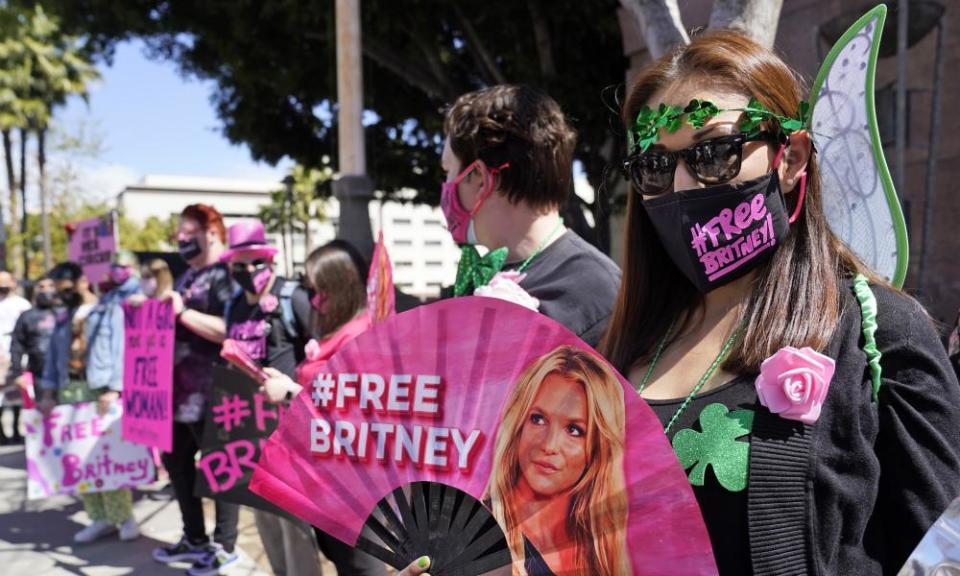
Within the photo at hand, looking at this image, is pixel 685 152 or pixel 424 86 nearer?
pixel 685 152

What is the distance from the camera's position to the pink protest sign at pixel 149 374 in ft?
13.7

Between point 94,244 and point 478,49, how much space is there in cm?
568

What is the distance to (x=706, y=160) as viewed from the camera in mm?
1161

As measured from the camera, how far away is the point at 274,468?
1.33m

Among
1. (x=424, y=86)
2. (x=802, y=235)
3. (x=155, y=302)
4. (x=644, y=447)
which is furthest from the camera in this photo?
(x=424, y=86)

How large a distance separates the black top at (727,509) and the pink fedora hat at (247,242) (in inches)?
120

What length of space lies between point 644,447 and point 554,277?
0.95 meters

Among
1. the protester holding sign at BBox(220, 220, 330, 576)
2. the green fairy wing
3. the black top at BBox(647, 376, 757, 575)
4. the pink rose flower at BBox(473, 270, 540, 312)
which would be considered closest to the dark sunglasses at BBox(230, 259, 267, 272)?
the protester holding sign at BBox(220, 220, 330, 576)

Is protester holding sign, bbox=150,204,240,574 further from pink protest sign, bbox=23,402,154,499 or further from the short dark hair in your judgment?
the short dark hair

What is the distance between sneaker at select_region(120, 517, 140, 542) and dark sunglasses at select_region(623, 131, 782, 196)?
5.06 m

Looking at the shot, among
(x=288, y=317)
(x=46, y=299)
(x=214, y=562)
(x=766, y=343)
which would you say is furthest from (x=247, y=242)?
(x=46, y=299)

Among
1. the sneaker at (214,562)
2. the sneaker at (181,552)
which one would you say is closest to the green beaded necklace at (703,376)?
the sneaker at (214,562)

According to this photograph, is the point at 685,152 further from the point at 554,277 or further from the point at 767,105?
the point at 554,277

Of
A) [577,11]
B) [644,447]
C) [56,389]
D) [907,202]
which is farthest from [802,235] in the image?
[577,11]
